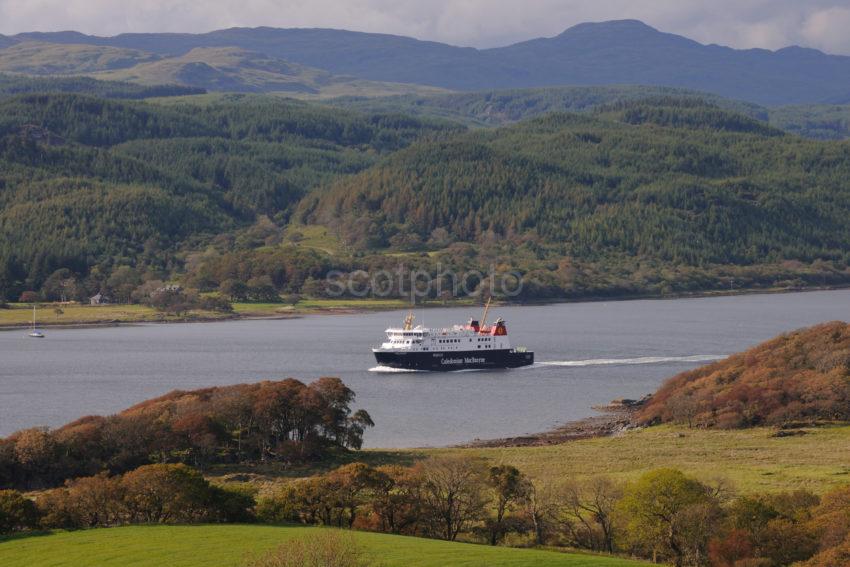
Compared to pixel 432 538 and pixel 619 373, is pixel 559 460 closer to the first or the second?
pixel 432 538

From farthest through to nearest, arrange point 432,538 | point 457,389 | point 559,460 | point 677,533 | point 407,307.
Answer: point 407,307 → point 457,389 → point 559,460 → point 432,538 → point 677,533

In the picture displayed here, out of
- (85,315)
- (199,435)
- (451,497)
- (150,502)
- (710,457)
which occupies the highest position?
Answer: (85,315)

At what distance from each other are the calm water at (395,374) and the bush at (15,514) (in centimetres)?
3214

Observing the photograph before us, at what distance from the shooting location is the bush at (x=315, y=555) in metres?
35.1

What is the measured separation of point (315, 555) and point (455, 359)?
87941 millimetres

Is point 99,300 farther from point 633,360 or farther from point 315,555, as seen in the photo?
point 315,555

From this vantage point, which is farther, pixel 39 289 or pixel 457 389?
pixel 39 289

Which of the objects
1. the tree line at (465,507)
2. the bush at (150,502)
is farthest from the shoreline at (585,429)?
the bush at (150,502)

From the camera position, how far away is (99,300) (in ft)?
639

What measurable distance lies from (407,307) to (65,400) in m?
101

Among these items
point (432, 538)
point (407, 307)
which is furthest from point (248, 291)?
point (432, 538)

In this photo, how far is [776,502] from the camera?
48.5m

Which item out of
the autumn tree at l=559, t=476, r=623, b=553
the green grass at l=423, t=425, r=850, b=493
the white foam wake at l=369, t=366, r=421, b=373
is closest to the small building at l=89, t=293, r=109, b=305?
the white foam wake at l=369, t=366, r=421, b=373

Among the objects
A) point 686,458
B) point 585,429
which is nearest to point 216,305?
point 585,429
